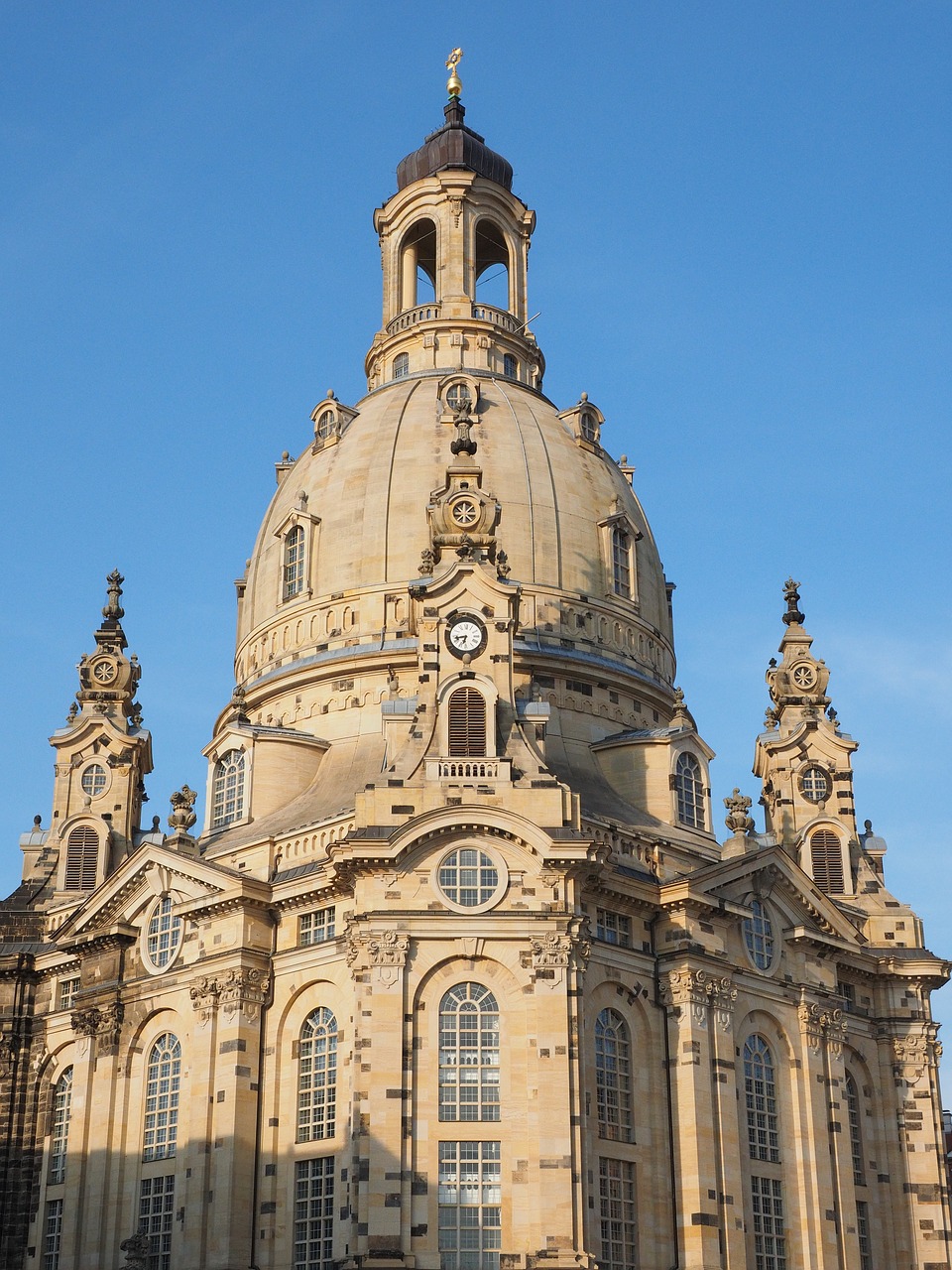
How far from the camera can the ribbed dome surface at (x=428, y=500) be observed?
77250 millimetres

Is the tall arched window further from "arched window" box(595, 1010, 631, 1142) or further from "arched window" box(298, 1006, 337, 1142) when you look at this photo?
"arched window" box(595, 1010, 631, 1142)

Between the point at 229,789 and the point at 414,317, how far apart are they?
28534 mm

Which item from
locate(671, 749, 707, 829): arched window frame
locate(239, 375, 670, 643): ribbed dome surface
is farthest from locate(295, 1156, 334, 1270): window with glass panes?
locate(239, 375, 670, 643): ribbed dome surface

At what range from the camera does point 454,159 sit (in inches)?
3674

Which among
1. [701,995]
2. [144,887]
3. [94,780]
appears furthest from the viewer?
[94,780]

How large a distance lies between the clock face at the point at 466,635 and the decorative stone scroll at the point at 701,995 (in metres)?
14.0

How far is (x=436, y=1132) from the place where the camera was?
57156mm

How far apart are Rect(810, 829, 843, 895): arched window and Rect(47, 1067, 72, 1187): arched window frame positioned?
3318 cm

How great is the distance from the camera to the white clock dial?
65.2 meters

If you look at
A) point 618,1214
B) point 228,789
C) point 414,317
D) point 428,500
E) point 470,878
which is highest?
point 414,317

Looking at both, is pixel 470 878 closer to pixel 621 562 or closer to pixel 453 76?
pixel 621 562

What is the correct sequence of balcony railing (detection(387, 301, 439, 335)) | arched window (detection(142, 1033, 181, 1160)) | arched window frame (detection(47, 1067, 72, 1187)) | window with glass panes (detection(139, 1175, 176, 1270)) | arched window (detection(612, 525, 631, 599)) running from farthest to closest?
balcony railing (detection(387, 301, 439, 335))
arched window (detection(612, 525, 631, 599))
arched window frame (detection(47, 1067, 72, 1187))
arched window (detection(142, 1033, 181, 1160))
window with glass panes (detection(139, 1175, 176, 1270))

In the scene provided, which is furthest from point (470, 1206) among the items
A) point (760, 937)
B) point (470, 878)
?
point (760, 937)

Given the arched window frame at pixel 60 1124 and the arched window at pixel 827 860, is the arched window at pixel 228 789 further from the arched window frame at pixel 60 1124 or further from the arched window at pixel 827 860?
the arched window at pixel 827 860
